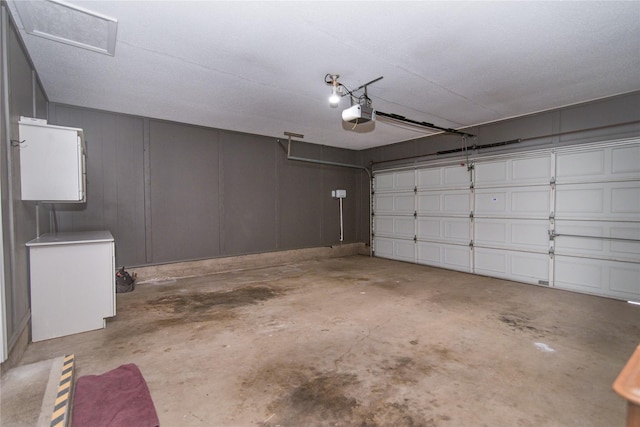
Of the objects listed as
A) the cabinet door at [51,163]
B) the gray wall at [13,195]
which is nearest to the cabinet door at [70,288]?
the gray wall at [13,195]

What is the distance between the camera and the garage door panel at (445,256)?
19.6 ft

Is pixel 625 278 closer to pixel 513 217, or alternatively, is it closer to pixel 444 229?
pixel 513 217

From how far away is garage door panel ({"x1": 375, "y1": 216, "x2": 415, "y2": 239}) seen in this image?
6.96 meters

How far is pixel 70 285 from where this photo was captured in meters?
3.01

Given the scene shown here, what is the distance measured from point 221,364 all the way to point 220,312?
4.17ft

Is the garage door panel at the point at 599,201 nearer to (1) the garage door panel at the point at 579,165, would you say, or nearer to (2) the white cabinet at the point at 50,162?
(1) the garage door panel at the point at 579,165

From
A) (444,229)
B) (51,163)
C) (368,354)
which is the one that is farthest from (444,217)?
(51,163)

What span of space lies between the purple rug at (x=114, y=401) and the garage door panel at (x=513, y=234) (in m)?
5.62

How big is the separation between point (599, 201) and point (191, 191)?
657cm

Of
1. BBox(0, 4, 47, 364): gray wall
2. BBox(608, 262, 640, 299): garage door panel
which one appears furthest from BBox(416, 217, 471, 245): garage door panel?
BBox(0, 4, 47, 364): gray wall

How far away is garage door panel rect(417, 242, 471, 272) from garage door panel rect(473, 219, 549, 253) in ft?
1.20

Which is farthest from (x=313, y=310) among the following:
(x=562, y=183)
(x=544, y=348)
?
(x=562, y=183)

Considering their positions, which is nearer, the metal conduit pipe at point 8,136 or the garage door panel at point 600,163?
the metal conduit pipe at point 8,136

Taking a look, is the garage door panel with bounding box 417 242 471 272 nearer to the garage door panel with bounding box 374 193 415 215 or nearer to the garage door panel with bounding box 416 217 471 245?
the garage door panel with bounding box 416 217 471 245
